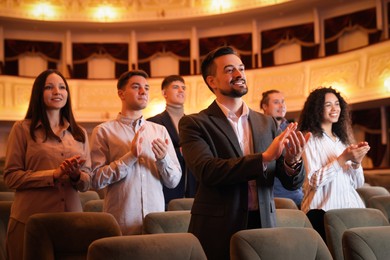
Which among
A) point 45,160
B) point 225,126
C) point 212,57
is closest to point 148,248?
point 225,126

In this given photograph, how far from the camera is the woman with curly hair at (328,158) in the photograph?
Answer: 134 inches

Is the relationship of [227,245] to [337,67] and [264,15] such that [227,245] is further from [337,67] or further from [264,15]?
[264,15]

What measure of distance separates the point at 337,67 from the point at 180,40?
466 centimetres

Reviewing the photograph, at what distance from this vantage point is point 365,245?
2436mm

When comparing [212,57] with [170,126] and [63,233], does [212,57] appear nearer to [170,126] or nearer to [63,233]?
[63,233]

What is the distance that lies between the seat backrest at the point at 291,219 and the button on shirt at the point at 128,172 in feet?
2.16

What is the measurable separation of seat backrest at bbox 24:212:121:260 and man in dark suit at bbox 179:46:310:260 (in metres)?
0.56

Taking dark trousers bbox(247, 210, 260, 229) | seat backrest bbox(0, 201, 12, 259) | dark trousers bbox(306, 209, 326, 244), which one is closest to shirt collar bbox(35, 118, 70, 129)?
seat backrest bbox(0, 201, 12, 259)

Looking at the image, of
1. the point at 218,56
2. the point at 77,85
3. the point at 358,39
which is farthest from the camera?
the point at 77,85

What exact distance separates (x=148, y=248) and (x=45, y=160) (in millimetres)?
1246

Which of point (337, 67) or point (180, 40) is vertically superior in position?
point (180, 40)

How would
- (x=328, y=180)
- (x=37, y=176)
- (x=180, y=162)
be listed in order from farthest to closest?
(x=180, y=162) < (x=328, y=180) < (x=37, y=176)

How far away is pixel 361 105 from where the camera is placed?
11.7 metres

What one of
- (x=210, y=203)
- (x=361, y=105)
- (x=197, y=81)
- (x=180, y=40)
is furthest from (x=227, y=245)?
(x=180, y=40)
